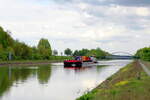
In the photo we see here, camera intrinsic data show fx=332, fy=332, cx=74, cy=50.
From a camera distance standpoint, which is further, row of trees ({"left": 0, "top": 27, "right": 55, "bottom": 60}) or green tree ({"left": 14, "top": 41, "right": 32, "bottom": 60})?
green tree ({"left": 14, "top": 41, "right": 32, "bottom": 60})

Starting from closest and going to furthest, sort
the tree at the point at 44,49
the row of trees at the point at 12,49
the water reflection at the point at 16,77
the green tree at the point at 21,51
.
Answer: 1. the water reflection at the point at 16,77
2. the row of trees at the point at 12,49
3. the green tree at the point at 21,51
4. the tree at the point at 44,49

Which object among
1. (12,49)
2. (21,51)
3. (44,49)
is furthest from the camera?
(44,49)

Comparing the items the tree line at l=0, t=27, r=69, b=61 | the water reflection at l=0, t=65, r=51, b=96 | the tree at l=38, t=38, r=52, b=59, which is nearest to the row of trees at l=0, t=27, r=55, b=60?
the tree line at l=0, t=27, r=69, b=61

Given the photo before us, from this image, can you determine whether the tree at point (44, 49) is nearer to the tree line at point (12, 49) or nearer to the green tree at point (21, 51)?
the tree line at point (12, 49)

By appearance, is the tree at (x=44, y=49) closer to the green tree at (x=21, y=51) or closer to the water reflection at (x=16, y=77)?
the green tree at (x=21, y=51)

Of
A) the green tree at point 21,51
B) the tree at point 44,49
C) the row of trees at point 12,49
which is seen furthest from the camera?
the tree at point 44,49

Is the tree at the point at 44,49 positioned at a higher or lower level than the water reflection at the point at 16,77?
higher

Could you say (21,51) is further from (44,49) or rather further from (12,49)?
(44,49)

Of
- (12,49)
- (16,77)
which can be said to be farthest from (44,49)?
(16,77)

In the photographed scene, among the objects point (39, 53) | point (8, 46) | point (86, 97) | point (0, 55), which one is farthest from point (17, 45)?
point (86, 97)

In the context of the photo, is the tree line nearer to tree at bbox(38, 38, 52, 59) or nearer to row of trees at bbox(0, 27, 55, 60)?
row of trees at bbox(0, 27, 55, 60)

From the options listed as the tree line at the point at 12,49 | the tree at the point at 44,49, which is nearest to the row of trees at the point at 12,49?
the tree line at the point at 12,49

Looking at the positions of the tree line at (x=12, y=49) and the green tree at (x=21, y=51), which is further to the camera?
the green tree at (x=21, y=51)

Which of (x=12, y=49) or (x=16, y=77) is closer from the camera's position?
(x=16, y=77)
